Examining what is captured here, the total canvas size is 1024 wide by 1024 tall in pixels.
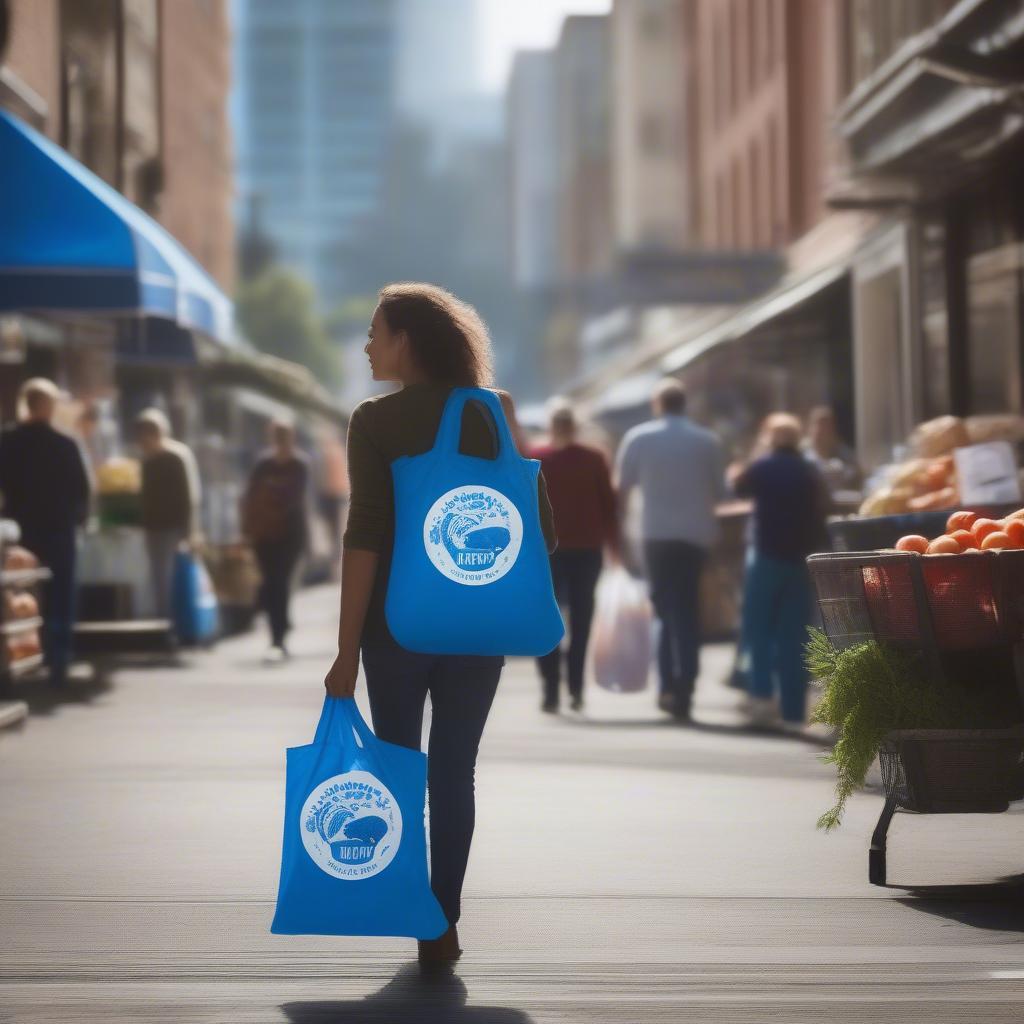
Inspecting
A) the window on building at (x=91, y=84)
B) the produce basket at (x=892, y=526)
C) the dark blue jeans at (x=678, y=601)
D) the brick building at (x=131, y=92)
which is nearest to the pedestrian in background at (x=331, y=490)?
the brick building at (x=131, y=92)

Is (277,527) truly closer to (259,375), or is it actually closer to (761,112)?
(259,375)

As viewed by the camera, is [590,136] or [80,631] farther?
[590,136]

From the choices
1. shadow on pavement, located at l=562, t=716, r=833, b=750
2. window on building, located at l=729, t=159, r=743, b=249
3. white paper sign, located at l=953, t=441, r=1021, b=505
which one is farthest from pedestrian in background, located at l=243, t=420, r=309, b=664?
window on building, located at l=729, t=159, r=743, b=249

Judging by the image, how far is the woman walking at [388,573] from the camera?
5957 millimetres

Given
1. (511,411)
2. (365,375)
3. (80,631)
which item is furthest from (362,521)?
(365,375)

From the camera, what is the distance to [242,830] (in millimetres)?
8703

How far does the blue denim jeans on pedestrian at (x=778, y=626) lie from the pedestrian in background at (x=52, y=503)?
4.68 m

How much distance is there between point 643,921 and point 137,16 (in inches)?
985

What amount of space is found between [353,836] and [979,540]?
2885 millimetres

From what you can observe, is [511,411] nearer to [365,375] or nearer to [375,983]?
[375,983]

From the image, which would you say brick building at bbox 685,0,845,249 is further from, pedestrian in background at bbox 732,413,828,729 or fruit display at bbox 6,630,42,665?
fruit display at bbox 6,630,42,665

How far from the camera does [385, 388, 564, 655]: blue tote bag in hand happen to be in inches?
232

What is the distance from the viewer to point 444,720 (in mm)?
6094

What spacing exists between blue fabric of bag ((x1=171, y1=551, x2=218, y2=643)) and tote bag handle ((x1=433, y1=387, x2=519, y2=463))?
1333 cm
